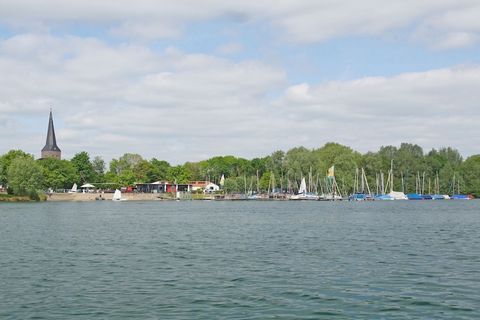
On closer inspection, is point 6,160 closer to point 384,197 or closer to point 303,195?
point 303,195

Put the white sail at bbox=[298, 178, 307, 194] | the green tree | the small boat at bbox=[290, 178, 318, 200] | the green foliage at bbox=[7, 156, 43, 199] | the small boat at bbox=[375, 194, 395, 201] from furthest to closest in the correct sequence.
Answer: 1. the white sail at bbox=[298, 178, 307, 194]
2. the small boat at bbox=[290, 178, 318, 200]
3. the small boat at bbox=[375, 194, 395, 201]
4. the green tree
5. the green foliage at bbox=[7, 156, 43, 199]

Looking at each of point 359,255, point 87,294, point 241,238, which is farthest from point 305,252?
point 87,294

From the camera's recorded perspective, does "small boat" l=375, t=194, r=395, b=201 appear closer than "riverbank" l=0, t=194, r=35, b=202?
No

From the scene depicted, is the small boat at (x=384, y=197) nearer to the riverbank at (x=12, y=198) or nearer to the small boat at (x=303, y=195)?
the small boat at (x=303, y=195)

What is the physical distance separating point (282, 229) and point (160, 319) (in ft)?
139

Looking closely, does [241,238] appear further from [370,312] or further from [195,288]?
[370,312]

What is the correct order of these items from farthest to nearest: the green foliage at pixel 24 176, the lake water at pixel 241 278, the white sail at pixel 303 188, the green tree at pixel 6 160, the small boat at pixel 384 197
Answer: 1. the white sail at pixel 303 188
2. the small boat at pixel 384 197
3. the green tree at pixel 6 160
4. the green foliage at pixel 24 176
5. the lake water at pixel 241 278

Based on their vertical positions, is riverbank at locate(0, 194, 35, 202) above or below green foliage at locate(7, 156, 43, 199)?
below

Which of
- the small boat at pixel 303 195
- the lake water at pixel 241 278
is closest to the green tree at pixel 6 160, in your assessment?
the small boat at pixel 303 195

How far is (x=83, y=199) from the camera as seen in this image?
196125 mm


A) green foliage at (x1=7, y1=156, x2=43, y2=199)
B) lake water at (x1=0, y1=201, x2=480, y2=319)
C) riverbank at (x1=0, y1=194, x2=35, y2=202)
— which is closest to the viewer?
lake water at (x1=0, y1=201, x2=480, y2=319)

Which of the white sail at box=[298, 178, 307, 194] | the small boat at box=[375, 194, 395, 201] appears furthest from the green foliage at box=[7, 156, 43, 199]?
the small boat at box=[375, 194, 395, 201]

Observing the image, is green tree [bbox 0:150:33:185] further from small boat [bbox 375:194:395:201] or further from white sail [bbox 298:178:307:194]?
small boat [bbox 375:194:395:201]

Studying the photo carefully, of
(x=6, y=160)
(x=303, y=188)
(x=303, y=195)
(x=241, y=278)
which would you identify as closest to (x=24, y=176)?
(x=6, y=160)
